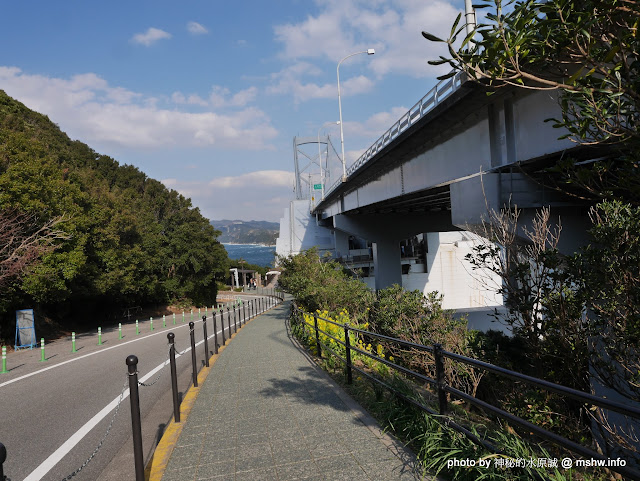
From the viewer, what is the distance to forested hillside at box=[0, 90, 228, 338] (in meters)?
17.9

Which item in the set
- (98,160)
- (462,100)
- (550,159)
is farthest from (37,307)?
(98,160)

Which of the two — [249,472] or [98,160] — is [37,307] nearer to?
[249,472]

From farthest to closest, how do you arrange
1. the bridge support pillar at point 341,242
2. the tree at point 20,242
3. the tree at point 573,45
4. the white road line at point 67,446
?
the bridge support pillar at point 341,242 < the tree at point 20,242 < the white road line at point 67,446 < the tree at point 573,45

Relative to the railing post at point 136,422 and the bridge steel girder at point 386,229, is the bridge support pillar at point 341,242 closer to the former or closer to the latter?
the bridge steel girder at point 386,229

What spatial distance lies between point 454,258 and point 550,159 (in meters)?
40.7

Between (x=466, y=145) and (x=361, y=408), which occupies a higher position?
(x=466, y=145)

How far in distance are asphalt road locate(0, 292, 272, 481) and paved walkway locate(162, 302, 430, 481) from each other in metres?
0.62

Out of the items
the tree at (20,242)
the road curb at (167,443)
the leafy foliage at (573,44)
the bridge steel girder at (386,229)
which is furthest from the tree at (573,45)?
the bridge steel girder at (386,229)

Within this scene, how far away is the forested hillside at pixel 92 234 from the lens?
17.9 metres

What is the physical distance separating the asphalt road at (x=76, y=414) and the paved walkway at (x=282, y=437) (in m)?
0.62

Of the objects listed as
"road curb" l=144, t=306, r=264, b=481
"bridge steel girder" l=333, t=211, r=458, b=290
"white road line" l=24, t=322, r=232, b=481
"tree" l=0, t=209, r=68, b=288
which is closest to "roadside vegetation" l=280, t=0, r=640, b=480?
"road curb" l=144, t=306, r=264, b=481

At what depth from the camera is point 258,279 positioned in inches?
3583

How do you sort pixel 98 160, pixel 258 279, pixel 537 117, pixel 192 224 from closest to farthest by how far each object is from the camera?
1. pixel 537 117
2. pixel 192 224
3. pixel 98 160
4. pixel 258 279

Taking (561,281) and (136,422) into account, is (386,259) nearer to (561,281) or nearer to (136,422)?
(561,281)
